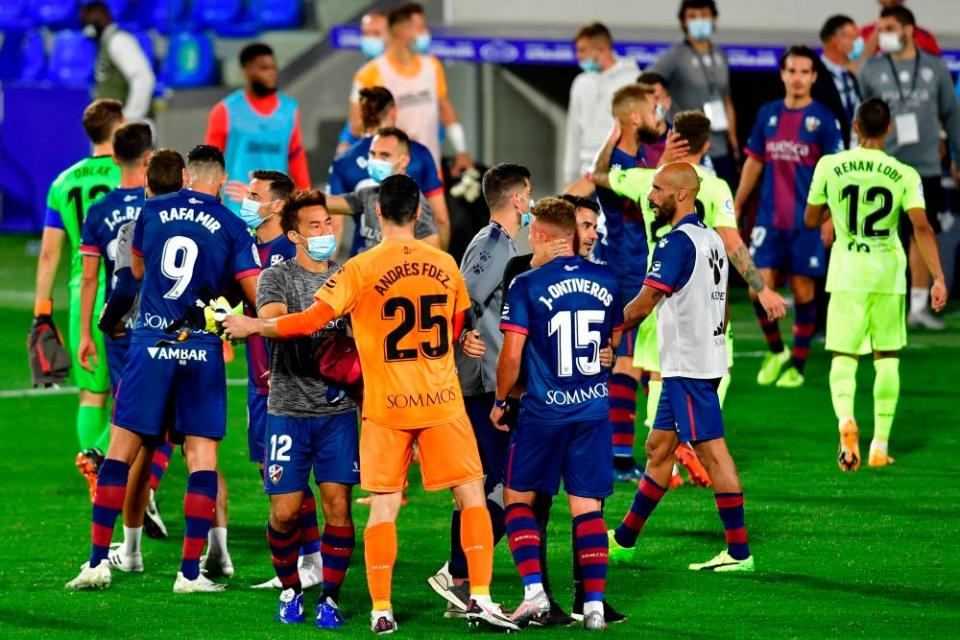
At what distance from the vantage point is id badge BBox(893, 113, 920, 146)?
14000 millimetres

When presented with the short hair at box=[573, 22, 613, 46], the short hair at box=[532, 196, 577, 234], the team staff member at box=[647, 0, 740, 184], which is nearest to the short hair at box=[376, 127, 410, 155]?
the short hair at box=[532, 196, 577, 234]

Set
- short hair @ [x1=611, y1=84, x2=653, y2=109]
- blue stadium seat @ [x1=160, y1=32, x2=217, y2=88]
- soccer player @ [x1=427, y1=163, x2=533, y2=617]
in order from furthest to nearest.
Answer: blue stadium seat @ [x1=160, y1=32, x2=217, y2=88], short hair @ [x1=611, y1=84, x2=653, y2=109], soccer player @ [x1=427, y1=163, x2=533, y2=617]

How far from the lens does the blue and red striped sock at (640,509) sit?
816 centimetres

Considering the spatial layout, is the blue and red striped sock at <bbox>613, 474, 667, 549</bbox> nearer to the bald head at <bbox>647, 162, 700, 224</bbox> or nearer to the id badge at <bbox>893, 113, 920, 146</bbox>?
the bald head at <bbox>647, 162, 700, 224</bbox>

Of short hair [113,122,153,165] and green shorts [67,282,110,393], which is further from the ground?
short hair [113,122,153,165]

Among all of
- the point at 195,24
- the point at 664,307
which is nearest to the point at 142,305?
the point at 664,307

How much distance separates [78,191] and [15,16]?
16.2 metres

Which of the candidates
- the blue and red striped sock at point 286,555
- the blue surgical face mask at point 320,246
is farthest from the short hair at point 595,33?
the blue and red striped sock at point 286,555

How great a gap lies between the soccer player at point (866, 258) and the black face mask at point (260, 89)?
385 centimetres

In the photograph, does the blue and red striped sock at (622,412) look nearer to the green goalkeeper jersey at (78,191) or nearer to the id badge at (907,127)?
the green goalkeeper jersey at (78,191)

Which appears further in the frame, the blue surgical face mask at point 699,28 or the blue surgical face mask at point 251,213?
the blue surgical face mask at point 699,28

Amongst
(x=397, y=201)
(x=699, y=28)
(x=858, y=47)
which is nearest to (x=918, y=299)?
(x=858, y=47)

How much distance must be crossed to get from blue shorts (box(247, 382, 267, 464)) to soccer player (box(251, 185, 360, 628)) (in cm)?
89

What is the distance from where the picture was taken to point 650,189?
29.6 ft
